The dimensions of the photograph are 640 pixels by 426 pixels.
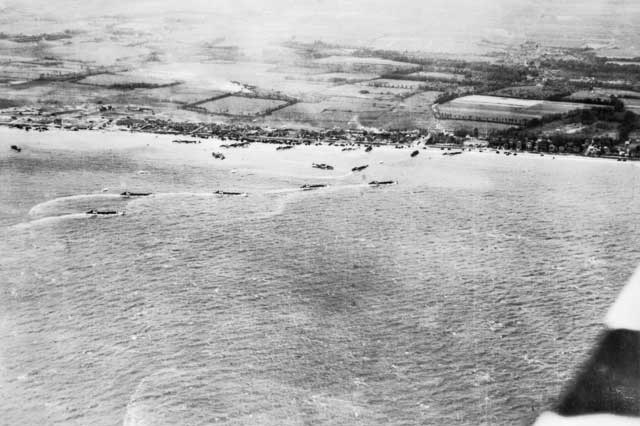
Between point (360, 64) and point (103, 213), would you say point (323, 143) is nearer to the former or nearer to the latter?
point (103, 213)

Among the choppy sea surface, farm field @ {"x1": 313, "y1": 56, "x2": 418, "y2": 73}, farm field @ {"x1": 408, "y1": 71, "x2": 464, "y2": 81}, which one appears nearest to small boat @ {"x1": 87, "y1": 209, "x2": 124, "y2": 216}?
the choppy sea surface

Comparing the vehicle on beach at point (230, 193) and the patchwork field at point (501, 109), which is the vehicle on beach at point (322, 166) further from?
the patchwork field at point (501, 109)

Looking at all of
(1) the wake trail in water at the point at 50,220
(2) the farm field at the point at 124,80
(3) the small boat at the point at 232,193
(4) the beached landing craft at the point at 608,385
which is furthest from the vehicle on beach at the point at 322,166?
(2) the farm field at the point at 124,80

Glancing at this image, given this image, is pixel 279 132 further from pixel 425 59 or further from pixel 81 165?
pixel 425 59

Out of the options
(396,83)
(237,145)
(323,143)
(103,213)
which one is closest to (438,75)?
(396,83)

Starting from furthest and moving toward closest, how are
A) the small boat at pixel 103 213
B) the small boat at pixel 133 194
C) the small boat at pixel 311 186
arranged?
the small boat at pixel 311 186 → the small boat at pixel 133 194 → the small boat at pixel 103 213

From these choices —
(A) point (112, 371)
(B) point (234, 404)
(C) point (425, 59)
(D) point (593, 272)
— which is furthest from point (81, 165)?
(C) point (425, 59)

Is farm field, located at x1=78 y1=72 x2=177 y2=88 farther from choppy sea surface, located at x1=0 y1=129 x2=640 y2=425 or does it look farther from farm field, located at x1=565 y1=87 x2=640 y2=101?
farm field, located at x1=565 y1=87 x2=640 y2=101
